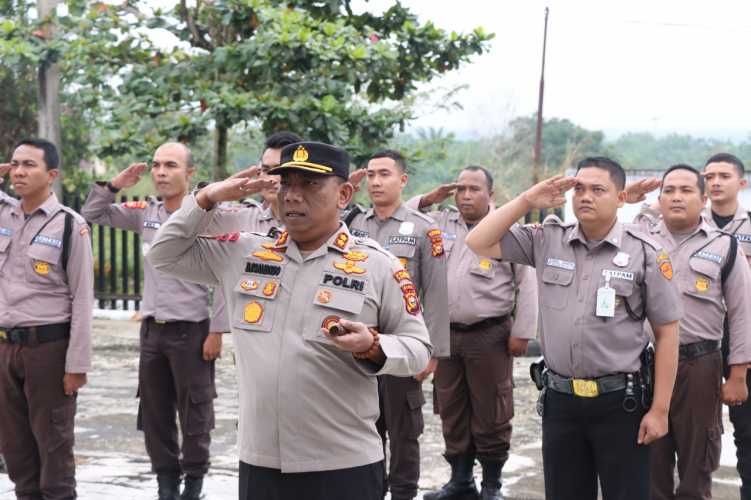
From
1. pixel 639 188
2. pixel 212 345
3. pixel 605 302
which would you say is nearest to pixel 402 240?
pixel 212 345

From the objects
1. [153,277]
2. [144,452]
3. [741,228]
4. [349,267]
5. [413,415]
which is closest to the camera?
[349,267]

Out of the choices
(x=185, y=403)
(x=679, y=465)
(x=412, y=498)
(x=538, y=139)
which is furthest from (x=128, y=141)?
(x=538, y=139)

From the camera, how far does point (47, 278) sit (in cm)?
588

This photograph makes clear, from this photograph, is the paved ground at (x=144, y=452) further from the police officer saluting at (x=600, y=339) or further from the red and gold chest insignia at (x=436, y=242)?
the police officer saluting at (x=600, y=339)

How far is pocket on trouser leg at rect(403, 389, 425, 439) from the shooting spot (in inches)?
249

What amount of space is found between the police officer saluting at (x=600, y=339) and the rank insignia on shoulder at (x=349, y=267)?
135 cm

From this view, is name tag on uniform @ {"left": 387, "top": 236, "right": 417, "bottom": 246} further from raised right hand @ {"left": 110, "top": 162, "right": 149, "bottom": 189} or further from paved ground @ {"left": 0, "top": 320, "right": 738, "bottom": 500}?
paved ground @ {"left": 0, "top": 320, "right": 738, "bottom": 500}

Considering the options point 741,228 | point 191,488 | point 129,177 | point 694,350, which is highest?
point 129,177

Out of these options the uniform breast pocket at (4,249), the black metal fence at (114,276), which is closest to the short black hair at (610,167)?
the uniform breast pocket at (4,249)

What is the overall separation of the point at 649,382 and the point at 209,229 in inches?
89.6

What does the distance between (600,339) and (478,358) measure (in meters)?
2.23

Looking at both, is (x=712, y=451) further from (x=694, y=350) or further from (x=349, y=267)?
(x=349, y=267)

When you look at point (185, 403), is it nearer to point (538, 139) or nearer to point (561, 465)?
point (561, 465)

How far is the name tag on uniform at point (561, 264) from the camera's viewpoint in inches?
195
